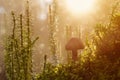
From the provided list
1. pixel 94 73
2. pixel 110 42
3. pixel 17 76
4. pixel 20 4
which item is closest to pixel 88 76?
pixel 94 73

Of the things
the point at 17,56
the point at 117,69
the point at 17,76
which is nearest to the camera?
the point at 117,69

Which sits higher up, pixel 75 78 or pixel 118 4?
pixel 118 4

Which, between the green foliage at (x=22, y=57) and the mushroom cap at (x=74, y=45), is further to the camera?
the green foliage at (x=22, y=57)

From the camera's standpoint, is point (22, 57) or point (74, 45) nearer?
point (74, 45)

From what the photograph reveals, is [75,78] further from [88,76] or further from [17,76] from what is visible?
[17,76]

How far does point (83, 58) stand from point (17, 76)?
7188mm

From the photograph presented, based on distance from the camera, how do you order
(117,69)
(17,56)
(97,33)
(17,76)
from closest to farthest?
(117,69) → (97,33) → (17,56) → (17,76)

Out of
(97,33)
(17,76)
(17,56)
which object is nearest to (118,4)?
(97,33)

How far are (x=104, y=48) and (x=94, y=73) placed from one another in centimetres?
35

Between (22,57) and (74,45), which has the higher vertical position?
(74,45)

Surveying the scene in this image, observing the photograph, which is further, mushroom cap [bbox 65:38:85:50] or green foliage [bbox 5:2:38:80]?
green foliage [bbox 5:2:38:80]

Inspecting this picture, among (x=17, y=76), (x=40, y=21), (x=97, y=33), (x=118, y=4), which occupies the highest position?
(x=40, y=21)

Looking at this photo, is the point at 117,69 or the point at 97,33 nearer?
the point at 117,69

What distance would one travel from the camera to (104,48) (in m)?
5.13
